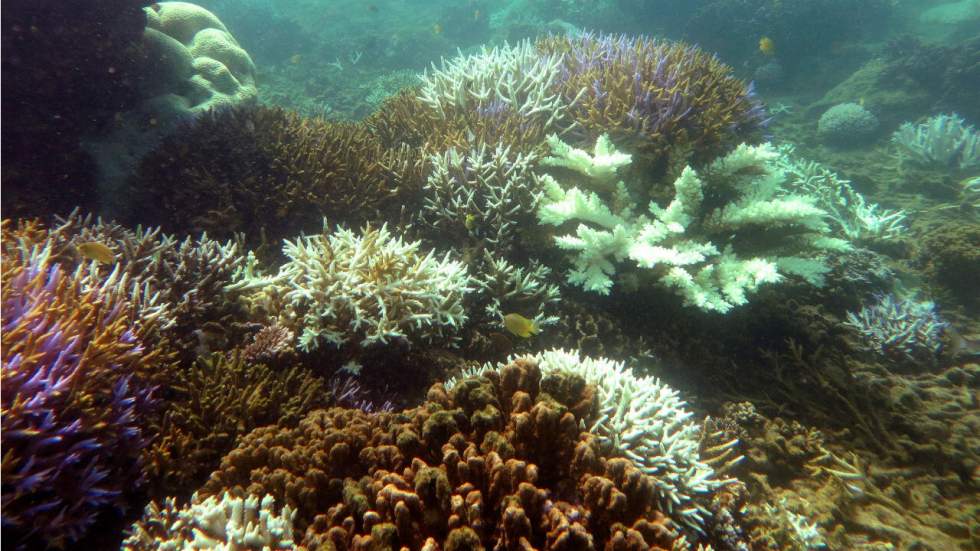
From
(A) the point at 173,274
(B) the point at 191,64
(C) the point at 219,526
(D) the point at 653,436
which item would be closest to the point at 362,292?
(A) the point at 173,274

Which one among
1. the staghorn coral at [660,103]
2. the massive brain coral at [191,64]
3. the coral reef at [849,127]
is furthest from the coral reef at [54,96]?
the coral reef at [849,127]

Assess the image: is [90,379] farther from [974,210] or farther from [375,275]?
[974,210]

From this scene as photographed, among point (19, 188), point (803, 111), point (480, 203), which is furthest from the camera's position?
point (803, 111)

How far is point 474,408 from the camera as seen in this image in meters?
2.52

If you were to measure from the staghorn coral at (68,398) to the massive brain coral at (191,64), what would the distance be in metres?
3.38

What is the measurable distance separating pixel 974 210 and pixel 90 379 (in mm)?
11694

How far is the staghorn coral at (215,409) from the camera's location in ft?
8.59

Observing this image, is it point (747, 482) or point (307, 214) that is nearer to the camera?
point (747, 482)

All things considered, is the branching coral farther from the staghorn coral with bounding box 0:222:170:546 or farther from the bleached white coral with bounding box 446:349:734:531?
the staghorn coral with bounding box 0:222:170:546

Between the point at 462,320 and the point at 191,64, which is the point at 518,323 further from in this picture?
the point at 191,64

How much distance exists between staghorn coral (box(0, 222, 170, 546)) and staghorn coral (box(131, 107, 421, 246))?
1478 mm

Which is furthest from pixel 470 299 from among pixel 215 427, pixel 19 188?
pixel 19 188

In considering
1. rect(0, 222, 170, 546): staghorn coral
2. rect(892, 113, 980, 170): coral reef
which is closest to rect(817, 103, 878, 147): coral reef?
rect(892, 113, 980, 170): coral reef

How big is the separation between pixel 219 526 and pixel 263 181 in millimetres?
3242
